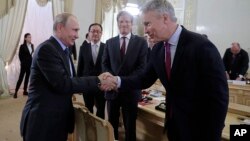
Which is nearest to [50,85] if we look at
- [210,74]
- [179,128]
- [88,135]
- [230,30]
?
[88,135]

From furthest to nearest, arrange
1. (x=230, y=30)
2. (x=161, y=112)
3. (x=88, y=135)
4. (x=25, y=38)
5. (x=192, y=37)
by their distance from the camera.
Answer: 1. (x=230, y=30)
2. (x=25, y=38)
3. (x=161, y=112)
4. (x=88, y=135)
5. (x=192, y=37)

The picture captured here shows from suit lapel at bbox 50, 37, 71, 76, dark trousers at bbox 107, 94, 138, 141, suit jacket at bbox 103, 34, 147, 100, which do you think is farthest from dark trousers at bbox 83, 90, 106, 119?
suit lapel at bbox 50, 37, 71, 76

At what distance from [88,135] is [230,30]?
621 cm

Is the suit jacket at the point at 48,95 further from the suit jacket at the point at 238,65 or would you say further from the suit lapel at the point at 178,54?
the suit jacket at the point at 238,65

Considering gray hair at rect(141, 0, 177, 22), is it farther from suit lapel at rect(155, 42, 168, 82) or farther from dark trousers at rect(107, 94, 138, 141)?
dark trousers at rect(107, 94, 138, 141)

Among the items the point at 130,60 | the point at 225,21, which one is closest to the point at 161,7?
the point at 130,60

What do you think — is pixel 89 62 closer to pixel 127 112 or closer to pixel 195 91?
pixel 127 112

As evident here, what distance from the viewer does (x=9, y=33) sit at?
231 inches

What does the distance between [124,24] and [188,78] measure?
1.46 m

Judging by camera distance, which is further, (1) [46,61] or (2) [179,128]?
(1) [46,61]

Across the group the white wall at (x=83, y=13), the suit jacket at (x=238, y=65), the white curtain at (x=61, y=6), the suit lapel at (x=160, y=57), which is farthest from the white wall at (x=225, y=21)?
the suit lapel at (x=160, y=57)

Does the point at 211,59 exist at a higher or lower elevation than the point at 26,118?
higher

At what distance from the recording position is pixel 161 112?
2375mm

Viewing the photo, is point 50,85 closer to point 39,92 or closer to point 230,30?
point 39,92
